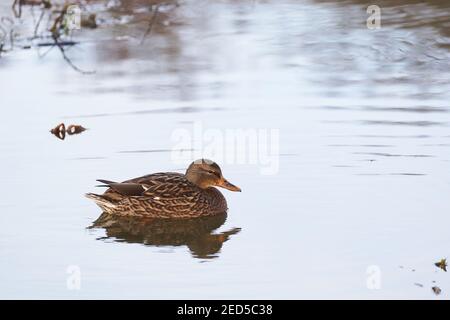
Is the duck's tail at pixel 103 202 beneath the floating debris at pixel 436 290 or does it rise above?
beneath

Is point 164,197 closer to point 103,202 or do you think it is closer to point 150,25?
point 103,202

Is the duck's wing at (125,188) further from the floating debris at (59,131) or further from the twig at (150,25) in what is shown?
the twig at (150,25)

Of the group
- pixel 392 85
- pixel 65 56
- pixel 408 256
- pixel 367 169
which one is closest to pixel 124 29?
pixel 65 56

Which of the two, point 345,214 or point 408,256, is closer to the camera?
point 408,256

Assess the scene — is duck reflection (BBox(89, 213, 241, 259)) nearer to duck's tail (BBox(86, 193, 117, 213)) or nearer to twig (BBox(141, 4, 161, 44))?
duck's tail (BBox(86, 193, 117, 213))

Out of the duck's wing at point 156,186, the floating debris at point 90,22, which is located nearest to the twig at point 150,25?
the floating debris at point 90,22

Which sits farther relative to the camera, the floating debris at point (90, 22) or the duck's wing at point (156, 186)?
the floating debris at point (90, 22)

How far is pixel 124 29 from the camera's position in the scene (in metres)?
Result: 18.6

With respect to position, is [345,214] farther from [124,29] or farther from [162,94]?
[124,29]

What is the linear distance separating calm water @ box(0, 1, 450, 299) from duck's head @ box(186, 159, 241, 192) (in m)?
0.22

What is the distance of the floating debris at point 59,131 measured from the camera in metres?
12.7

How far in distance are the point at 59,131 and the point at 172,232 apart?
332 centimetres

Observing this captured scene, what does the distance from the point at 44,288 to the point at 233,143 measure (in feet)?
14.4

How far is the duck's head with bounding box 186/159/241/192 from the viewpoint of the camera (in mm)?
10500
